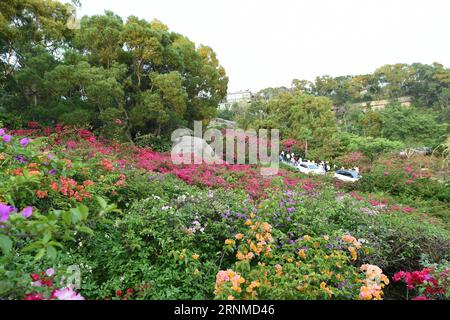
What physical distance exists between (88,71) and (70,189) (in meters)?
5.53

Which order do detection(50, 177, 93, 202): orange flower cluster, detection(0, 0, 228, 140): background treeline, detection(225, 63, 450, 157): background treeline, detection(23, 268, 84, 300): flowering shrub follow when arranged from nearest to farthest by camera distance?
detection(23, 268, 84, 300): flowering shrub
detection(50, 177, 93, 202): orange flower cluster
detection(0, 0, 228, 140): background treeline
detection(225, 63, 450, 157): background treeline

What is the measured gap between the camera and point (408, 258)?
289cm

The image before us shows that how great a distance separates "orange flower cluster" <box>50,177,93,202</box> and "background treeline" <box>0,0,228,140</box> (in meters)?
5.26

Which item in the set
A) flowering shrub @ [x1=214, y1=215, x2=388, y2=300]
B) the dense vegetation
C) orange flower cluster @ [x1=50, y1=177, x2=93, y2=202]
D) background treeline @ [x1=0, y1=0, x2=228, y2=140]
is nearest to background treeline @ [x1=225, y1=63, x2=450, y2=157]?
the dense vegetation

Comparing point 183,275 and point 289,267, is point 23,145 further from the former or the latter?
point 289,267

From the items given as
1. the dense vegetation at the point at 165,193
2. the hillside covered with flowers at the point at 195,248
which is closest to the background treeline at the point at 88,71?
the dense vegetation at the point at 165,193

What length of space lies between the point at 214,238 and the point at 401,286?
5.39 ft

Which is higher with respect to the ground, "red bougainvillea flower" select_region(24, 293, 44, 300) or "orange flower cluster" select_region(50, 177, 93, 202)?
"orange flower cluster" select_region(50, 177, 93, 202)

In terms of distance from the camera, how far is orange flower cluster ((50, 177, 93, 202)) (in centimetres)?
257

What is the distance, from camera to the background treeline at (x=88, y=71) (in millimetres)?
7547

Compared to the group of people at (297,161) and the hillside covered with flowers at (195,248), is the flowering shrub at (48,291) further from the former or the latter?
the group of people at (297,161)

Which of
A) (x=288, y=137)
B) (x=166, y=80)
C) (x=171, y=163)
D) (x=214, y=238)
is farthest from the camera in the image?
(x=288, y=137)

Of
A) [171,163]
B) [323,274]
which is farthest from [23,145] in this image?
[171,163]

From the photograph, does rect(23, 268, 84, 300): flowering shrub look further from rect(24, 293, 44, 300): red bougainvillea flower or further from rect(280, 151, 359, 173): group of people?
rect(280, 151, 359, 173): group of people
